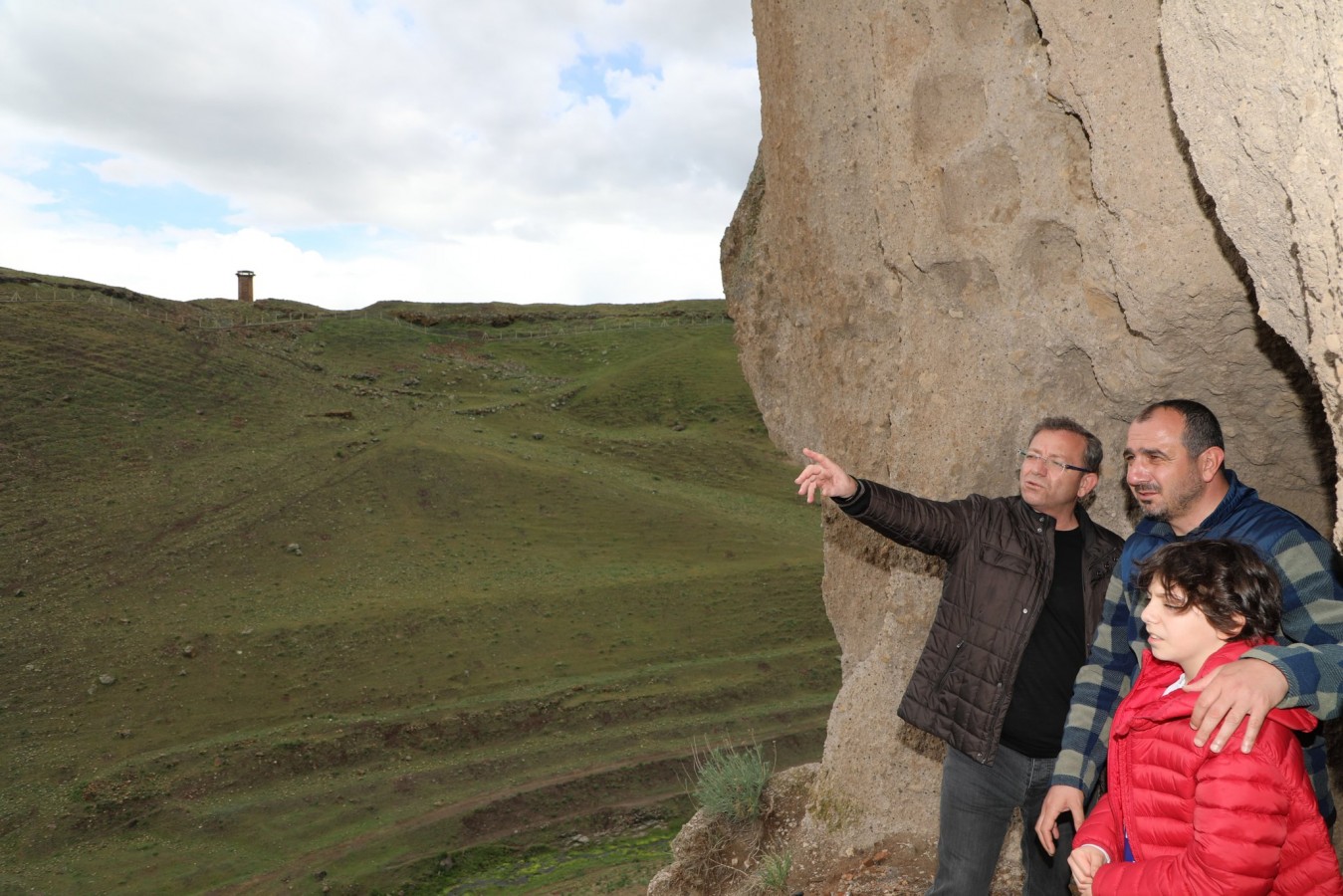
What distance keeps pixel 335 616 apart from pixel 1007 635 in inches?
500

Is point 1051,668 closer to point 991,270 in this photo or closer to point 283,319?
point 991,270

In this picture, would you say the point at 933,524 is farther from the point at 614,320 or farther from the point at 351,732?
the point at 614,320

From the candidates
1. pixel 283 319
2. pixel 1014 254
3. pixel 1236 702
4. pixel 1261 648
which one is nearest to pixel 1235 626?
pixel 1261 648

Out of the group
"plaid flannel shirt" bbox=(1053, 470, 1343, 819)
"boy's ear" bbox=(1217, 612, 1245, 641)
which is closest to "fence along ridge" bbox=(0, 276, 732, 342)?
"plaid flannel shirt" bbox=(1053, 470, 1343, 819)

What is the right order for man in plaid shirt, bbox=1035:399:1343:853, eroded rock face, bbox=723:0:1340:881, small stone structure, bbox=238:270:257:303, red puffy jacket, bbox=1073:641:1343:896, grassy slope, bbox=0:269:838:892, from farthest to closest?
small stone structure, bbox=238:270:257:303 → grassy slope, bbox=0:269:838:892 → eroded rock face, bbox=723:0:1340:881 → man in plaid shirt, bbox=1035:399:1343:853 → red puffy jacket, bbox=1073:641:1343:896

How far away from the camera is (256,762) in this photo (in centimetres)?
1128

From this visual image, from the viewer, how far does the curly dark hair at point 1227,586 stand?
8.14ft

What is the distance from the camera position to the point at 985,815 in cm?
370

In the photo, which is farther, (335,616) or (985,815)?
(335,616)

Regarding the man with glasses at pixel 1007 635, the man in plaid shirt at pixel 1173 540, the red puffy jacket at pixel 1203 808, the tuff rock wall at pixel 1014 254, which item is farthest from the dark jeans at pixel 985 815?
the tuff rock wall at pixel 1014 254

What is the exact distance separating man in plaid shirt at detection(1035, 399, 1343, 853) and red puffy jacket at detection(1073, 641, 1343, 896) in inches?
5.6

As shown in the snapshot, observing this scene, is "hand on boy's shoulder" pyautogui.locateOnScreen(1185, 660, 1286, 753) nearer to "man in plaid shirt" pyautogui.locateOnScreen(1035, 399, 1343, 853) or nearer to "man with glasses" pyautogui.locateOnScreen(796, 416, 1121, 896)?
"man in plaid shirt" pyautogui.locateOnScreen(1035, 399, 1343, 853)

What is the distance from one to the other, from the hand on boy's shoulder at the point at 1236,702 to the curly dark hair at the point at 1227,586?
0.15m

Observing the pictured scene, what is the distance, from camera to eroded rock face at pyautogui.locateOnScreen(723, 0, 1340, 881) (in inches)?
155
